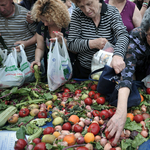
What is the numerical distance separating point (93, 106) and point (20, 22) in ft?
5.41

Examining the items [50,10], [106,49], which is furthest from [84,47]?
[50,10]

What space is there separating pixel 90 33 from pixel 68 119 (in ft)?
3.35

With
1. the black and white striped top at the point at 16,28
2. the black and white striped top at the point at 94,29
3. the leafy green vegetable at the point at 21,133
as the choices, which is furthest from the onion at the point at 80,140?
the black and white striped top at the point at 16,28

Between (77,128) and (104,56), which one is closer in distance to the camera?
(77,128)

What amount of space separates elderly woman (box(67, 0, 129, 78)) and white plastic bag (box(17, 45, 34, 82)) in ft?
2.49

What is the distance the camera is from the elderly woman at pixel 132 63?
112 cm

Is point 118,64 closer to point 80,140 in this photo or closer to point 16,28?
point 80,140

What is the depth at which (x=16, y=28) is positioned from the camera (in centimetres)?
220

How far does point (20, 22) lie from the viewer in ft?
7.21

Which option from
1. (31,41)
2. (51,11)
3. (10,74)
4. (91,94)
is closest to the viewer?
(91,94)

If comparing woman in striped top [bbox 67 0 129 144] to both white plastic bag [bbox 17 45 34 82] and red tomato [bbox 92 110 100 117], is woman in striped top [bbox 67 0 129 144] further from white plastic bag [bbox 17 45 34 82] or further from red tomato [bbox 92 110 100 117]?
white plastic bag [bbox 17 45 34 82]

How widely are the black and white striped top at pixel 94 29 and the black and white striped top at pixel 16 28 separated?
86cm

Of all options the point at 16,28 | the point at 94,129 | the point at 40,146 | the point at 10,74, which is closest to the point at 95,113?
the point at 94,129

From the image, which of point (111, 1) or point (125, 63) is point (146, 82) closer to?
point (125, 63)
